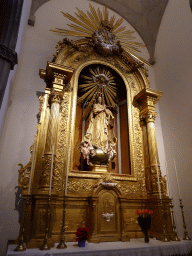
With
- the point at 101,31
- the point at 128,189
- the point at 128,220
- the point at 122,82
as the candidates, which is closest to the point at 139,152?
the point at 128,189

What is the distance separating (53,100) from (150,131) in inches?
90.5

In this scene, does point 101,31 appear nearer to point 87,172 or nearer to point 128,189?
point 87,172

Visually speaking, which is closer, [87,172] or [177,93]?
[87,172]

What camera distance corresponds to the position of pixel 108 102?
5.46m

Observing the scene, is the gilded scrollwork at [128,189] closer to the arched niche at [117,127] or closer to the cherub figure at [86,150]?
the arched niche at [117,127]

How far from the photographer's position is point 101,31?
5293mm

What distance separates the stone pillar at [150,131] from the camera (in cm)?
425

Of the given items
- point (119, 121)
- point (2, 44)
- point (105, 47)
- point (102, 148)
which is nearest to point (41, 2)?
point (105, 47)

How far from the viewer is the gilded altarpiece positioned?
335 centimetres

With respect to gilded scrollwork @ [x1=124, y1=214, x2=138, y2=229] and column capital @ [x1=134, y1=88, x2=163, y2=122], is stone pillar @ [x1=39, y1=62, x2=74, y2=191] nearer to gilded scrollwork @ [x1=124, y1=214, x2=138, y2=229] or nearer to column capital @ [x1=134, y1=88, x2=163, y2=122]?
gilded scrollwork @ [x1=124, y1=214, x2=138, y2=229]

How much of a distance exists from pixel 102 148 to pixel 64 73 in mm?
1796

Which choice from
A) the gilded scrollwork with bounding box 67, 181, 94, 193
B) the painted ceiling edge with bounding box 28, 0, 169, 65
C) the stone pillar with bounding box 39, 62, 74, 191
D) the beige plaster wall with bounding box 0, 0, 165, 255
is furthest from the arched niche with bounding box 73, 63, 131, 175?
the painted ceiling edge with bounding box 28, 0, 169, 65

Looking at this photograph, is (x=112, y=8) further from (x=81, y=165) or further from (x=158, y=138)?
(x=81, y=165)

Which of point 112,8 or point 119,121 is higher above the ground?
point 112,8
